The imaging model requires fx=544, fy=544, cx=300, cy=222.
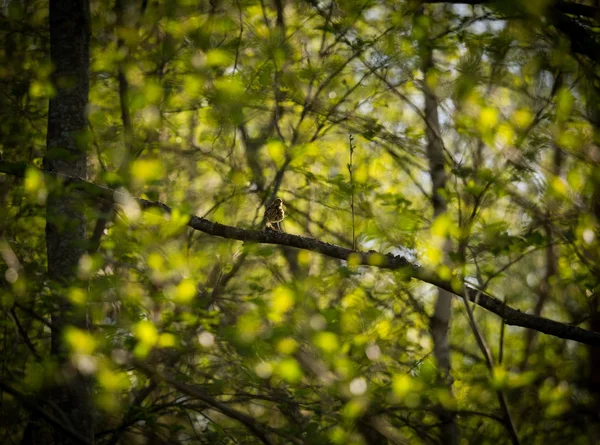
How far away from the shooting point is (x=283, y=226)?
4930 millimetres

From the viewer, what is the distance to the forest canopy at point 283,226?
270 centimetres

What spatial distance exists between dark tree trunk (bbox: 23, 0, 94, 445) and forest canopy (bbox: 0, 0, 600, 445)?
0.01 meters

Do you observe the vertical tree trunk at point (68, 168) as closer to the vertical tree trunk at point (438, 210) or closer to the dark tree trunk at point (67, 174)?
the dark tree trunk at point (67, 174)

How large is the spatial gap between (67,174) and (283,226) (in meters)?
2.16

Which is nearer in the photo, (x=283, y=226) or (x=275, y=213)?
(x=275, y=213)

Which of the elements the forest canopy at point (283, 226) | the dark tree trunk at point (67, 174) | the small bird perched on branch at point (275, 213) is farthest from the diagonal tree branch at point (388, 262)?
the small bird perched on branch at point (275, 213)

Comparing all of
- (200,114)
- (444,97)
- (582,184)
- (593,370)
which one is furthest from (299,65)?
(593,370)

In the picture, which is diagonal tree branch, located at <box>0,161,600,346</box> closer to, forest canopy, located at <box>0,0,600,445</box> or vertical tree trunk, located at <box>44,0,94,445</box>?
forest canopy, located at <box>0,0,600,445</box>

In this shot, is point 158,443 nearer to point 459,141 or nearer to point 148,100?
point 148,100

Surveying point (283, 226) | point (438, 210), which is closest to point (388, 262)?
point (438, 210)

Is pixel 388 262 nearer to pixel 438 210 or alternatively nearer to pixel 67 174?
pixel 67 174

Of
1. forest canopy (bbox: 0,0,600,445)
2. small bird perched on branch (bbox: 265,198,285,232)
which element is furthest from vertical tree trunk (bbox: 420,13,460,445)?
small bird perched on branch (bbox: 265,198,285,232)

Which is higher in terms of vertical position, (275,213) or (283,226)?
(275,213)

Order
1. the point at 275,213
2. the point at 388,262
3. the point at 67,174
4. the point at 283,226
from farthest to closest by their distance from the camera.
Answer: the point at 283,226, the point at 275,213, the point at 67,174, the point at 388,262
